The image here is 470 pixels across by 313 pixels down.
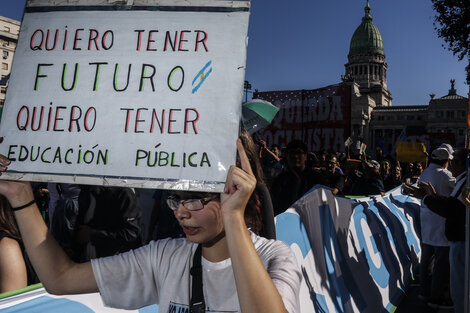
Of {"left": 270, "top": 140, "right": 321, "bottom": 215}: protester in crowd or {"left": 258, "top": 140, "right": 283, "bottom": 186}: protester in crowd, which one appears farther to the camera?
{"left": 258, "top": 140, "right": 283, "bottom": 186}: protester in crowd

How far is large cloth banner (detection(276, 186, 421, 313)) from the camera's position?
3.36 metres

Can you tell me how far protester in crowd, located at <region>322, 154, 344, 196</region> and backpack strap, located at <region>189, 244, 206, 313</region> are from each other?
15.6 ft

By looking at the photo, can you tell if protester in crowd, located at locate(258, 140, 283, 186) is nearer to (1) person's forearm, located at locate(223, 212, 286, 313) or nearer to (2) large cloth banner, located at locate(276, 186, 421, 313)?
(2) large cloth banner, located at locate(276, 186, 421, 313)

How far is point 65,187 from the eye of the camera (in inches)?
156

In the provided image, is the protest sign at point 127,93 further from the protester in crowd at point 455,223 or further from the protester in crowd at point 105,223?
the protester in crowd at point 455,223

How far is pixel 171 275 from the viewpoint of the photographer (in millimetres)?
1607

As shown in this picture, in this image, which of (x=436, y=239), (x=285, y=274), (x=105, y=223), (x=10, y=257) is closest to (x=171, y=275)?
(x=285, y=274)

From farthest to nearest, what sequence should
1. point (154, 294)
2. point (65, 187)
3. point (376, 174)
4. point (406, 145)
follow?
1. point (406, 145)
2. point (376, 174)
3. point (65, 187)
4. point (154, 294)

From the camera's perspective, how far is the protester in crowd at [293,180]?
16.5 ft

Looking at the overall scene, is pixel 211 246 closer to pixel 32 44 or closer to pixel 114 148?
pixel 114 148

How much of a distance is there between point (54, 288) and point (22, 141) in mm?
539

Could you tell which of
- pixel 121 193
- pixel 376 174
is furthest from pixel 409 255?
pixel 121 193

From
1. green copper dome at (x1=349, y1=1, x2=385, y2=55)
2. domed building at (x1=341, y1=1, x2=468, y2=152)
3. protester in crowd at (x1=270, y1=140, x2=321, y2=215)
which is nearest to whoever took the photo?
protester in crowd at (x1=270, y1=140, x2=321, y2=215)

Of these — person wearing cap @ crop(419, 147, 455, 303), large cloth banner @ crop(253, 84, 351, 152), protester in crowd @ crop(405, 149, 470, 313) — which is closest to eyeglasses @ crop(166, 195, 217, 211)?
protester in crowd @ crop(405, 149, 470, 313)
